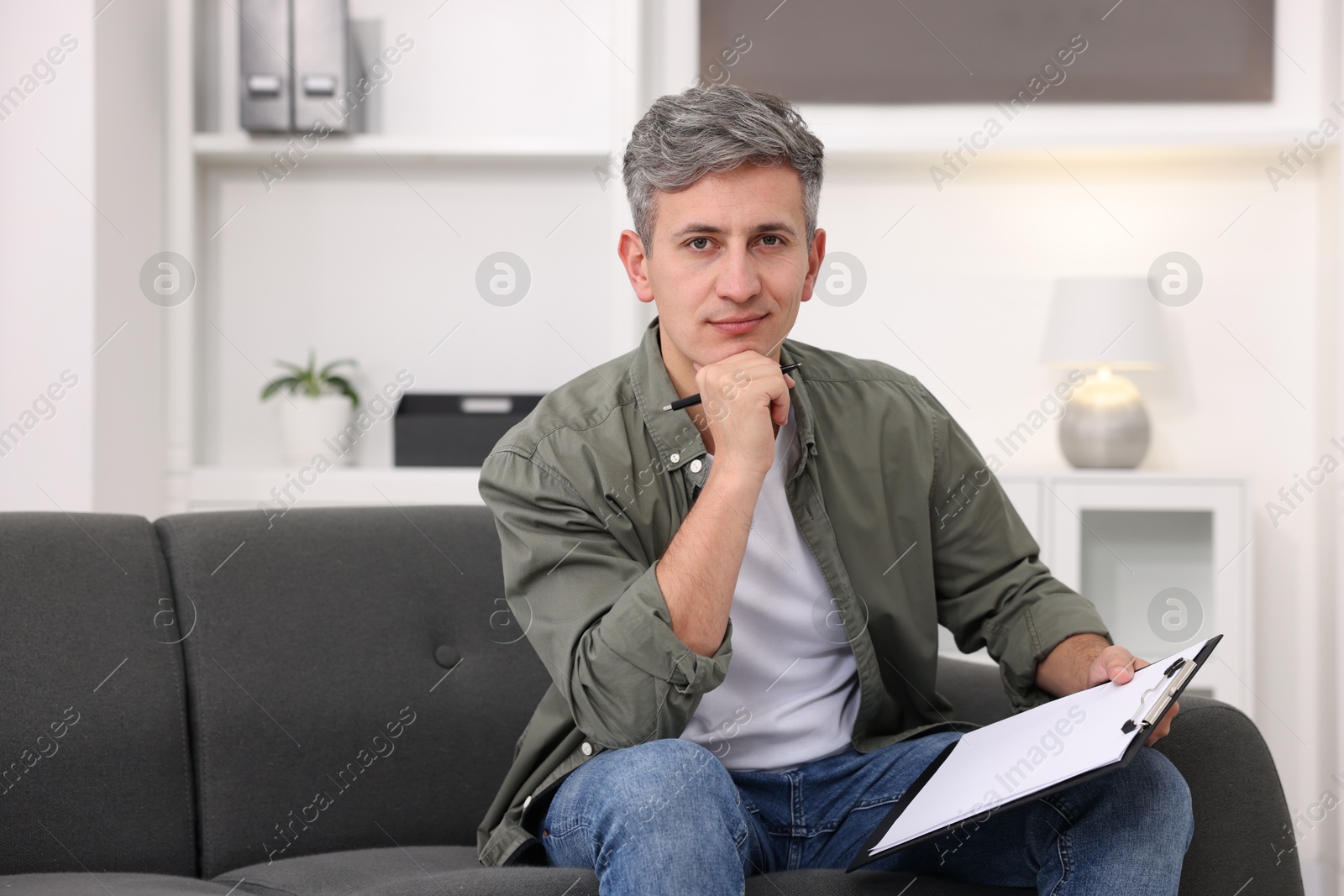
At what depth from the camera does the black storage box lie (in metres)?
2.58

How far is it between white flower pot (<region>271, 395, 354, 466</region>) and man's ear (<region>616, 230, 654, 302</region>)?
1.46 meters

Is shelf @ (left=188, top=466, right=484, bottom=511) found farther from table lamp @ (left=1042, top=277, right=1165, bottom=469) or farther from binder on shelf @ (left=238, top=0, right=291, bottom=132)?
table lamp @ (left=1042, top=277, right=1165, bottom=469)

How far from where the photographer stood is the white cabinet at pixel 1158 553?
2426 mm

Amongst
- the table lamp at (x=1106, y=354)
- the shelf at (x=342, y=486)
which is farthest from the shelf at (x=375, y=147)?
the table lamp at (x=1106, y=354)

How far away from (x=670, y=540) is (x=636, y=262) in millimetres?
346

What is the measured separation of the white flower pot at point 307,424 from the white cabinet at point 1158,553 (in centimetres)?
153

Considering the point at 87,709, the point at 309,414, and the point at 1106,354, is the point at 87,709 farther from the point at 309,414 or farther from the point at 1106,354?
the point at 1106,354

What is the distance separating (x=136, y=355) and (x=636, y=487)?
66.0 inches

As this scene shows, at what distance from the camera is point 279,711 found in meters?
1.47

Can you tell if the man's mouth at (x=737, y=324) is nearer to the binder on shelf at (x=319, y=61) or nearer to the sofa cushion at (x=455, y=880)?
the sofa cushion at (x=455, y=880)

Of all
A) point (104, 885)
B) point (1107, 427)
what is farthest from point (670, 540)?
point (1107, 427)

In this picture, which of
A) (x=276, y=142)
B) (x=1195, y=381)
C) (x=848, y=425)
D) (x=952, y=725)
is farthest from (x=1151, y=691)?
(x=276, y=142)

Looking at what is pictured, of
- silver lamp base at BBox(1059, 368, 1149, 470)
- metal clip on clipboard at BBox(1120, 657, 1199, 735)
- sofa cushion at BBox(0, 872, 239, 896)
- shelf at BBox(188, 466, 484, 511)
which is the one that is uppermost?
silver lamp base at BBox(1059, 368, 1149, 470)

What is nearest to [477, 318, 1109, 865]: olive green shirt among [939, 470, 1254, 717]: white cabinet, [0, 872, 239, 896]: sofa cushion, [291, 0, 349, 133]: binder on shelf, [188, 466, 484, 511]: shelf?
[0, 872, 239, 896]: sofa cushion
